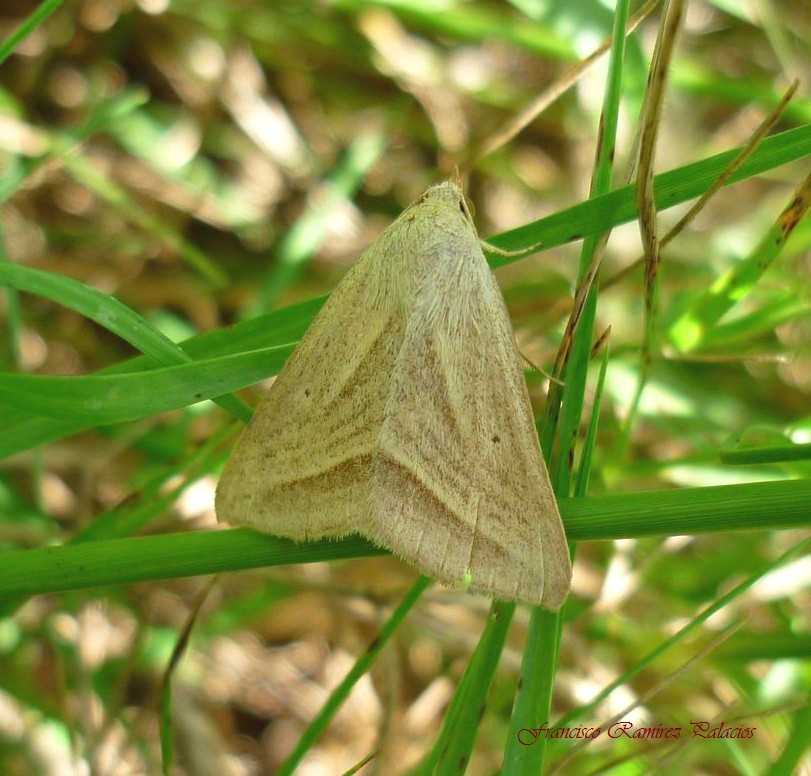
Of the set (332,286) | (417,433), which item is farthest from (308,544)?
(332,286)

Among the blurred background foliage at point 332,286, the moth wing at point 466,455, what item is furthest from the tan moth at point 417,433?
the blurred background foliage at point 332,286

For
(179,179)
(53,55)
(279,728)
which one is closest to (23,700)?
(279,728)

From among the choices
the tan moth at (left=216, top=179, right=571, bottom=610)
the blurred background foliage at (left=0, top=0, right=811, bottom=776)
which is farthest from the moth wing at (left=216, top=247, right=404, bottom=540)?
the blurred background foliage at (left=0, top=0, right=811, bottom=776)

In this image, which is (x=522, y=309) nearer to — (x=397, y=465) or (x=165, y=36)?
(x=397, y=465)

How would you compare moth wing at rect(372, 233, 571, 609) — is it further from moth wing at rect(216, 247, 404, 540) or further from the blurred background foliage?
the blurred background foliage

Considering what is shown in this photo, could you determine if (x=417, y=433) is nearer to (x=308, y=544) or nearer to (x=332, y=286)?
(x=308, y=544)

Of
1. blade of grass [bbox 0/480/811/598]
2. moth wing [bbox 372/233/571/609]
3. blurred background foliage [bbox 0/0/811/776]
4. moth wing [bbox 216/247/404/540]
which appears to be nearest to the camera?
blade of grass [bbox 0/480/811/598]

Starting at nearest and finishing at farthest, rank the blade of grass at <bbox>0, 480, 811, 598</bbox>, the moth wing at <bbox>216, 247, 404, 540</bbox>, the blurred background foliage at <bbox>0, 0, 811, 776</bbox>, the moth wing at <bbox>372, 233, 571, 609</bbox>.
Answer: the blade of grass at <bbox>0, 480, 811, 598</bbox>
the moth wing at <bbox>372, 233, 571, 609</bbox>
the moth wing at <bbox>216, 247, 404, 540</bbox>
the blurred background foliage at <bbox>0, 0, 811, 776</bbox>
